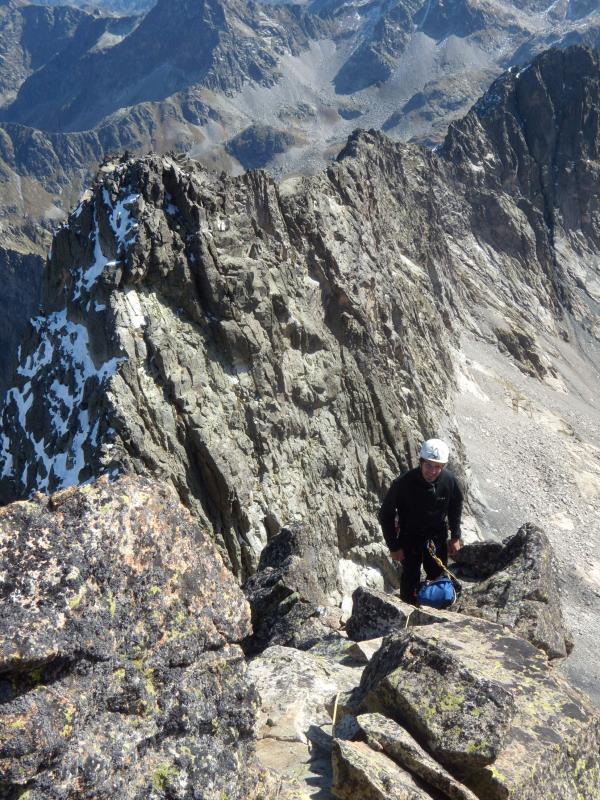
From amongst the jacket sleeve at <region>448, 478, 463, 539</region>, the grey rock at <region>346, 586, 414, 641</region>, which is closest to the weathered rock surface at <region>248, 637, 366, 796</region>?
the grey rock at <region>346, 586, 414, 641</region>

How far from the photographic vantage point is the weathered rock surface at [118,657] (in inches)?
264

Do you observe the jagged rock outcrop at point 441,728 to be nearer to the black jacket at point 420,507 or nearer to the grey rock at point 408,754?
the grey rock at point 408,754

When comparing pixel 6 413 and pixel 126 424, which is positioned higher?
pixel 6 413

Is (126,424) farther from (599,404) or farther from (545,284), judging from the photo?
(545,284)

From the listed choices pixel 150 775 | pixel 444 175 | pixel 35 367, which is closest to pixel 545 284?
pixel 444 175

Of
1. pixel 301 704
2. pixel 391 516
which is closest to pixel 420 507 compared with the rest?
pixel 391 516

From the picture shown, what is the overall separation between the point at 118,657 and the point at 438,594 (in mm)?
8507

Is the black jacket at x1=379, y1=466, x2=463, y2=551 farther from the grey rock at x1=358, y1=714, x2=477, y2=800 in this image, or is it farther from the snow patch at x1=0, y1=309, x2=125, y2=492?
the snow patch at x1=0, y1=309, x2=125, y2=492

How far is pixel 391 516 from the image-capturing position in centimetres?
1451

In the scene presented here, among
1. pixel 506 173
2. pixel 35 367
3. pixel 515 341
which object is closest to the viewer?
pixel 35 367

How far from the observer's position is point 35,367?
50.8 m

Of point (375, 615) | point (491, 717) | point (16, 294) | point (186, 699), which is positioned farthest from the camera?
point (16, 294)

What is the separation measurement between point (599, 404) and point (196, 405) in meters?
88.6

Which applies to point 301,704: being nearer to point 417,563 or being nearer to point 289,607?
point 289,607
